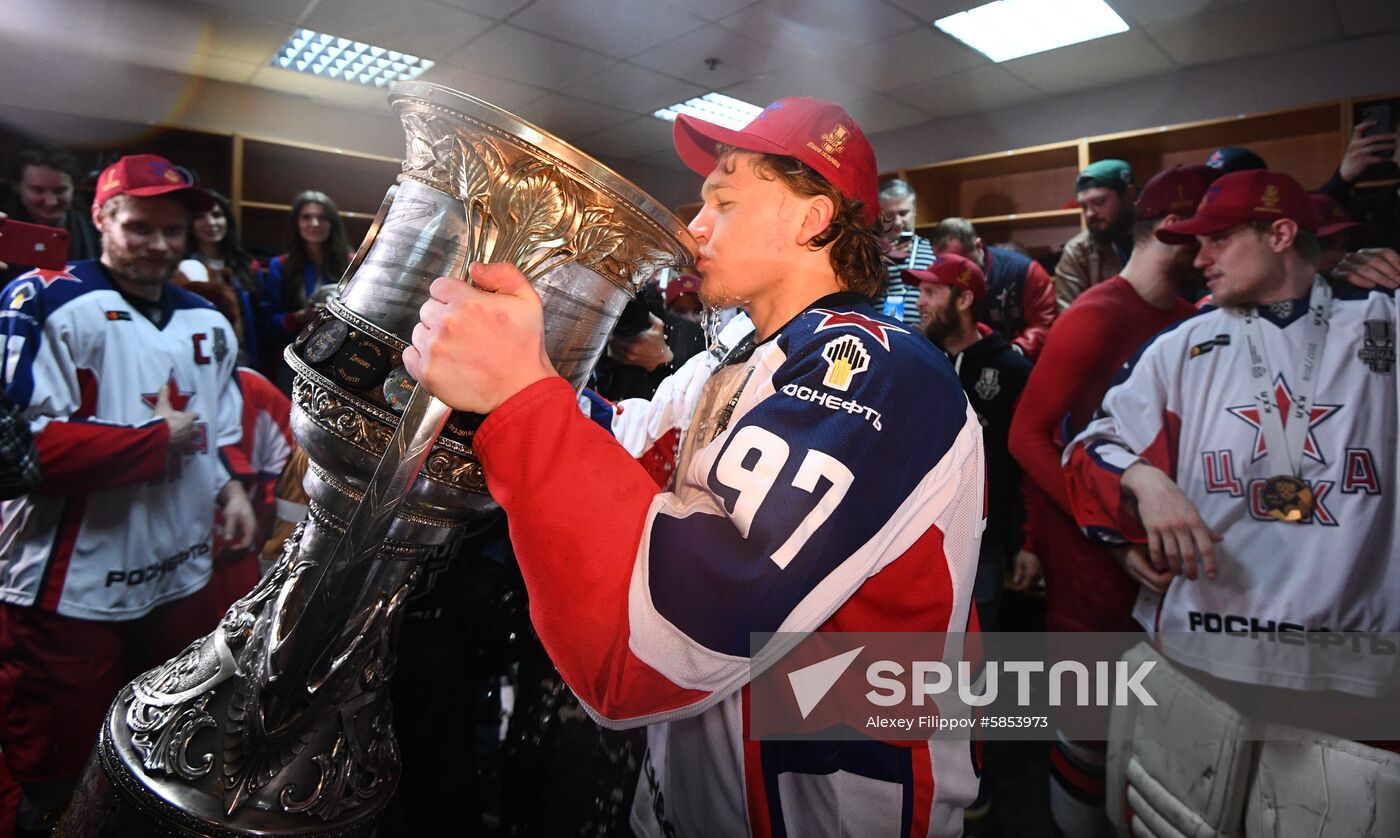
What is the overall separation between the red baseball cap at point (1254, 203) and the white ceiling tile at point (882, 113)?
384cm

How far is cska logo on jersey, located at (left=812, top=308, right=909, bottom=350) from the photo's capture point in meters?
0.75

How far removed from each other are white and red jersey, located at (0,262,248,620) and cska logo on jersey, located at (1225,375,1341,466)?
2411 mm

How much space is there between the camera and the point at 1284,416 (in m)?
1.47

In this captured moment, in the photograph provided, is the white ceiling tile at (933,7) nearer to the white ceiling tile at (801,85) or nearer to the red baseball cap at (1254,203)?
the white ceiling tile at (801,85)

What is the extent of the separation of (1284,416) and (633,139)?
17.7ft

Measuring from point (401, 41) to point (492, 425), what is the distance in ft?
14.5

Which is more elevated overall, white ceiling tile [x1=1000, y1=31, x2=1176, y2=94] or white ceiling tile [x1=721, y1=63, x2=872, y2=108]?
white ceiling tile [x1=1000, y1=31, x2=1176, y2=94]

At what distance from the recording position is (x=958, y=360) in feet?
8.60

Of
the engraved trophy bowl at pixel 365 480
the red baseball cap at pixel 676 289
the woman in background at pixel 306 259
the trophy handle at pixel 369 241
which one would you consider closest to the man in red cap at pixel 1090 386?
the red baseball cap at pixel 676 289

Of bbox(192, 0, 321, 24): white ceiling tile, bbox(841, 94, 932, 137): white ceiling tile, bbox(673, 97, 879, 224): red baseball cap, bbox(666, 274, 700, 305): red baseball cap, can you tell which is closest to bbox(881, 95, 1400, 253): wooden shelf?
bbox(841, 94, 932, 137): white ceiling tile

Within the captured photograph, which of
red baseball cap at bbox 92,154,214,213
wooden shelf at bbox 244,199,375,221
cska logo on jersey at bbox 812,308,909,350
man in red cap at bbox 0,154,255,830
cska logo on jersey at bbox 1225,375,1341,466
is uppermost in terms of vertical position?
cska logo on jersey at bbox 1225,375,1341,466

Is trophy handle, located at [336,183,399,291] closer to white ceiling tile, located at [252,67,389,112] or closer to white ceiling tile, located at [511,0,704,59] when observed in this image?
white ceiling tile, located at [511,0,704,59]

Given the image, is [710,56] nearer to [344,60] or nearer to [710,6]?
[710,6]

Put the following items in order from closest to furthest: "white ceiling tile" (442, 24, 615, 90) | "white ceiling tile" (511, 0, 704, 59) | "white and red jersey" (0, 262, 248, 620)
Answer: "white and red jersey" (0, 262, 248, 620) → "white ceiling tile" (511, 0, 704, 59) → "white ceiling tile" (442, 24, 615, 90)
